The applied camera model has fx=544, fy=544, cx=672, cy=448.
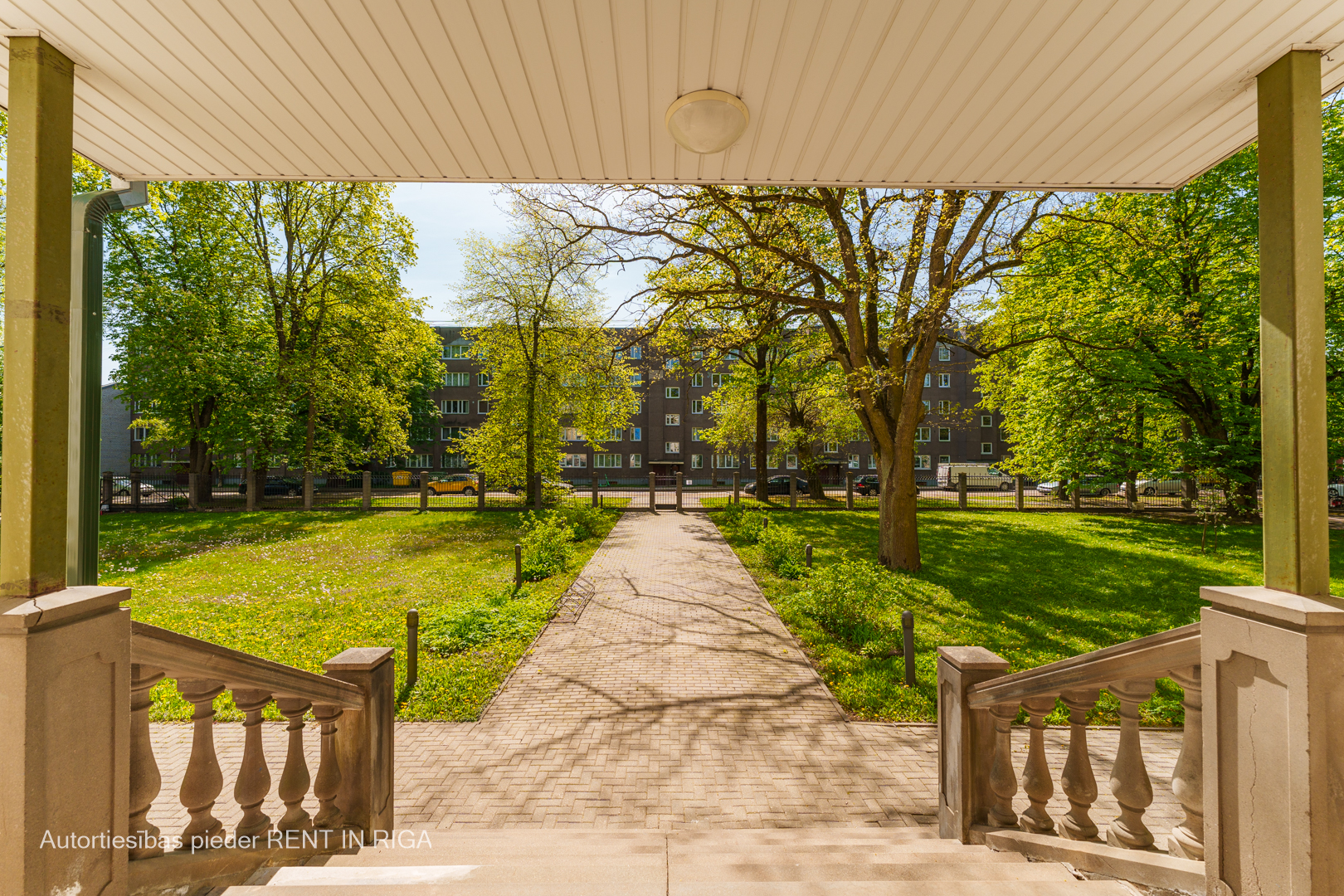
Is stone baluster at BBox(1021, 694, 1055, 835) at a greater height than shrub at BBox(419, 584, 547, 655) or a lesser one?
greater

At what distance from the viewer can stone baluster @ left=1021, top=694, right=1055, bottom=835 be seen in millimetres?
3037

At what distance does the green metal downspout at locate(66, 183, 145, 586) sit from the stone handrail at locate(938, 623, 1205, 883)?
4335mm

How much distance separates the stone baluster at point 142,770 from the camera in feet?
7.29

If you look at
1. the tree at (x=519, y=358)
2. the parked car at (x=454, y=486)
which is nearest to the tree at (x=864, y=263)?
the tree at (x=519, y=358)

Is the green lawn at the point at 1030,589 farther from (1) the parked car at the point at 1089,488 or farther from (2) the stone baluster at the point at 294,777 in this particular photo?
(2) the stone baluster at the point at 294,777

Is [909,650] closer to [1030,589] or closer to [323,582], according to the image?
[1030,589]

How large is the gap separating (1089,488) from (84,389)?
25.9 meters

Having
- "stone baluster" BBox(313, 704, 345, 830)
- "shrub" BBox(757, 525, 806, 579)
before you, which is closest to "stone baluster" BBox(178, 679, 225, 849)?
"stone baluster" BBox(313, 704, 345, 830)

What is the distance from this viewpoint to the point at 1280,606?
6.05 feet

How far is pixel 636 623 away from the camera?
29.8 ft

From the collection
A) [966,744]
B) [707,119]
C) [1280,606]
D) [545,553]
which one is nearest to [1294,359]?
[1280,606]

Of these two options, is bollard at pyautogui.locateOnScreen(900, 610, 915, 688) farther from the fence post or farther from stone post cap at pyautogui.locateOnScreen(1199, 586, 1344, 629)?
stone post cap at pyautogui.locateOnScreen(1199, 586, 1344, 629)

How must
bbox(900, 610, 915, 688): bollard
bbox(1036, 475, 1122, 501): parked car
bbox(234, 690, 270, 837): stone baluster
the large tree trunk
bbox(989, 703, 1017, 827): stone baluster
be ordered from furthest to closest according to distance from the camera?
bbox(1036, 475, 1122, 501): parked car, the large tree trunk, bbox(900, 610, 915, 688): bollard, bbox(989, 703, 1017, 827): stone baluster, bbox(234, 690, 270, 837): stone baluster

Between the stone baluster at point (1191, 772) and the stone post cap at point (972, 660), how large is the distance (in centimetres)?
98
